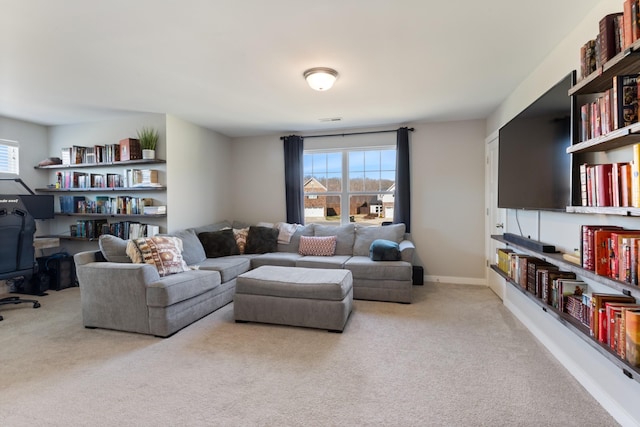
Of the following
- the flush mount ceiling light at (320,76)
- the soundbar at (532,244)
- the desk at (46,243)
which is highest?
the flush mount ceiling light at (320,76)

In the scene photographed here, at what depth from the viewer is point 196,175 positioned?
4.87m

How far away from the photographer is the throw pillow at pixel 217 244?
4.45m

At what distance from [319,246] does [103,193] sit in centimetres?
342

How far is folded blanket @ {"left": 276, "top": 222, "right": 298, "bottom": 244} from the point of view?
4.92 meters

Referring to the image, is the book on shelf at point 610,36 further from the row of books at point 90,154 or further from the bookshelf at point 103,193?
the row of books at point 90,154

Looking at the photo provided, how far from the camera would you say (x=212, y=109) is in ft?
13.3

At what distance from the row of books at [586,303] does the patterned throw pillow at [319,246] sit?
7.73 feet

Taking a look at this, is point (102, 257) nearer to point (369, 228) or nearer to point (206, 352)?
point (206, 352)

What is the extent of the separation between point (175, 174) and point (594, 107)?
175 inches

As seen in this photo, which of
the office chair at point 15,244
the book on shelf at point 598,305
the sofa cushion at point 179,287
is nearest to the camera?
the book on shelf at point 598,305

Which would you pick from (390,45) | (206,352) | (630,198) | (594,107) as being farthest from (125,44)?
(630,198)

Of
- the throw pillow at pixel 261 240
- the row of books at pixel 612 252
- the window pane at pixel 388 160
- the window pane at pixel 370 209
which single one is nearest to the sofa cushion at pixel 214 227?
the throw pillow at pixel 261 240

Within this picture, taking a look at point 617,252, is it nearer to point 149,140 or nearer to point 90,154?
point 149,140

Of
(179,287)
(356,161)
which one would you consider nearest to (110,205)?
(179,287)
